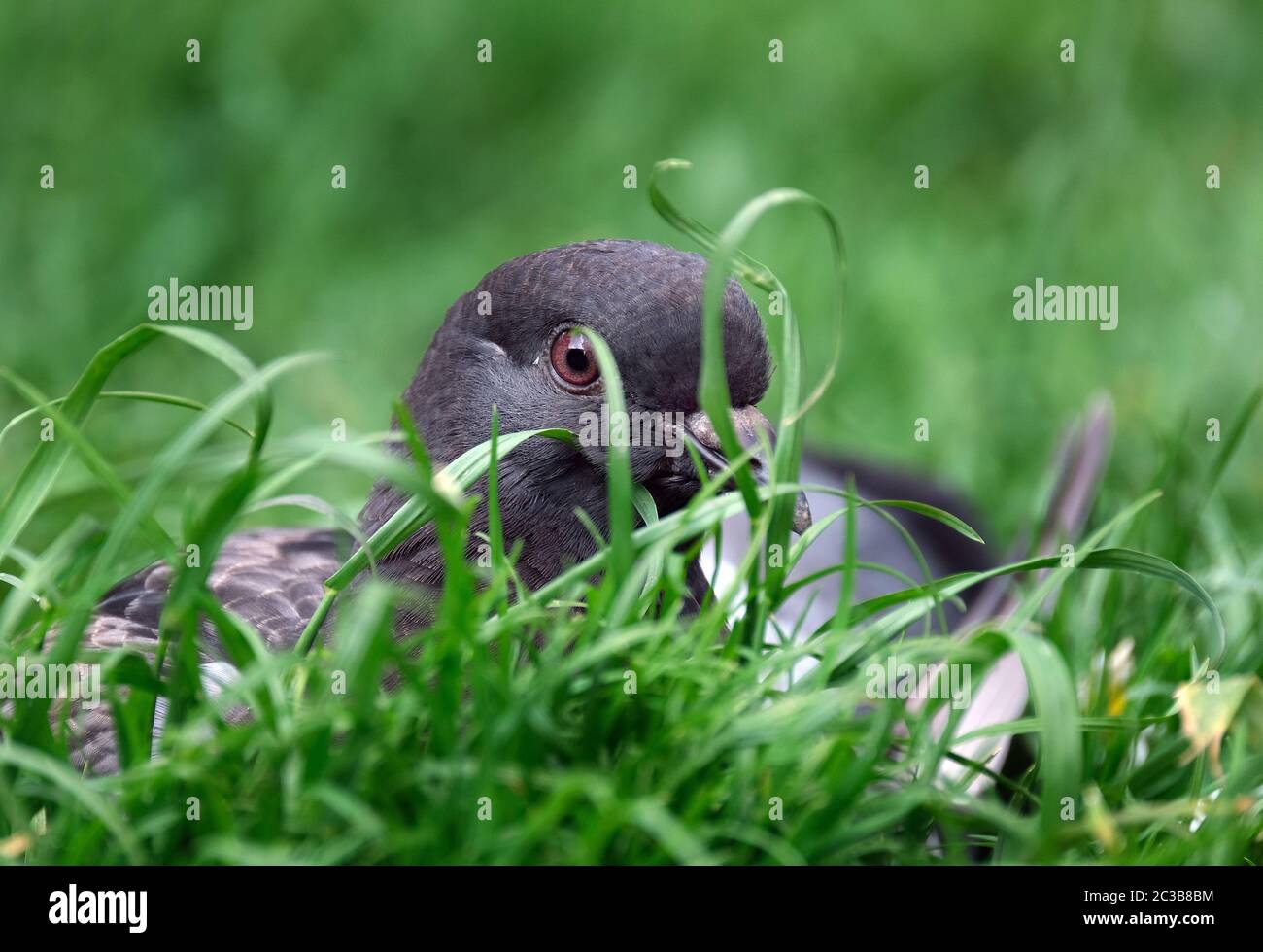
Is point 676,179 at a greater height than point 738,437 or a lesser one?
greater

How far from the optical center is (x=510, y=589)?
3.54 m

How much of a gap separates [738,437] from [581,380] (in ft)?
1.54

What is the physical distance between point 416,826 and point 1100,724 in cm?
131
